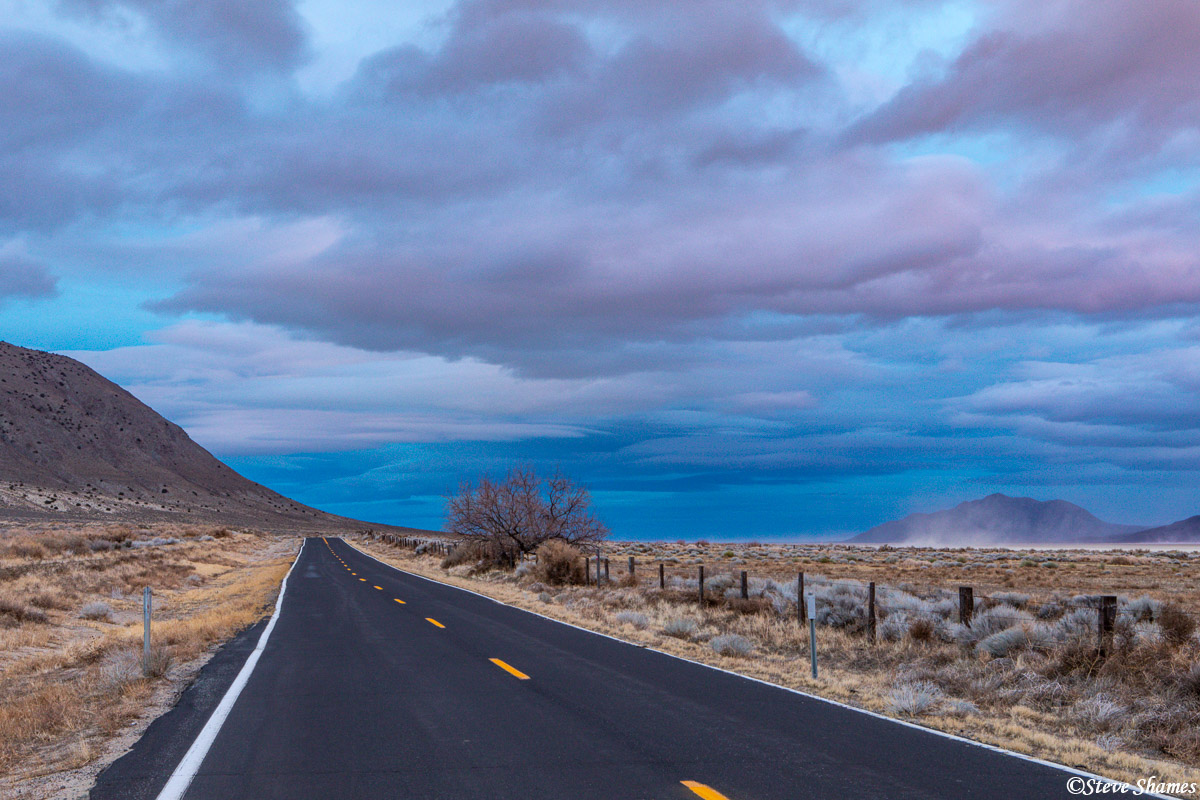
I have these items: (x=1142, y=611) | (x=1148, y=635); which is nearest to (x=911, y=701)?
(x=1148, y=635)

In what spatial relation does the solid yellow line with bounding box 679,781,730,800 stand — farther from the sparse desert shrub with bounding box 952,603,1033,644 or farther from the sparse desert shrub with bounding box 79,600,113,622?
the sparse desert shrub with bounding box 79,600,113,622

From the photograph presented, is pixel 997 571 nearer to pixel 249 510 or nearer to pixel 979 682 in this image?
pixel 979 682

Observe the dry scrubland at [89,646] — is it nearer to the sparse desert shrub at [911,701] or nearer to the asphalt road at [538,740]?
the asphalt road at [538,740]

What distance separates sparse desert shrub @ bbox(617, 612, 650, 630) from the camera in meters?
19.3

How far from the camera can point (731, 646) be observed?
15.3m

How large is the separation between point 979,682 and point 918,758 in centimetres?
507

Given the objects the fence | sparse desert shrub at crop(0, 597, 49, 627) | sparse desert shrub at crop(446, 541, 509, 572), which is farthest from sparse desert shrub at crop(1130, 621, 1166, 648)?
sparse desert shrub at crop(446, 541, 509, 572)

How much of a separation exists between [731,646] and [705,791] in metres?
9.16

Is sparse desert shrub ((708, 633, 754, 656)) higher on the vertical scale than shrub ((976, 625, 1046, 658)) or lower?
lower

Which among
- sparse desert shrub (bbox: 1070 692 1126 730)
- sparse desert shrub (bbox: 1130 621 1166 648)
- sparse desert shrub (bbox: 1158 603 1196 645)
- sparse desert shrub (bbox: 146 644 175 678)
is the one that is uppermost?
sparse desert shrub (bbox: 1158 603 1196 645)

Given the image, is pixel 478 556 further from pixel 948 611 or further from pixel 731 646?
pixel 731 646

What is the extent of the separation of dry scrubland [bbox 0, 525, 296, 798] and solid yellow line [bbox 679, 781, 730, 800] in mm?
4836

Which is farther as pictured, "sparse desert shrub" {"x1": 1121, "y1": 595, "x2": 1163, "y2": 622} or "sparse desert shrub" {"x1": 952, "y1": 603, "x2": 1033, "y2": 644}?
"sparse desert shrub" {"x1": 952, "y1": 603, "x2": 1033, "y2": 644}

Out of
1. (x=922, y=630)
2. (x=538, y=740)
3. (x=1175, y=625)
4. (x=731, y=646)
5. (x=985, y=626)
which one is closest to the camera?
(x=538, y=740)
